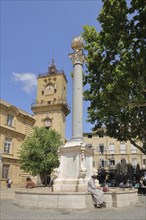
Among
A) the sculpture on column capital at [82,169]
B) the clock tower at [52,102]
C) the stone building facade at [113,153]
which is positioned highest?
the clock tower at [52,102]

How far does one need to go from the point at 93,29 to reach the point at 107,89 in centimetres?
503

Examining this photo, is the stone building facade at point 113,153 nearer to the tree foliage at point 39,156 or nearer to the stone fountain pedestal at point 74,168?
the tree foliage at point 39,156

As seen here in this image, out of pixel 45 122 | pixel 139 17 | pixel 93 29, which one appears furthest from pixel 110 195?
pixel 45 122

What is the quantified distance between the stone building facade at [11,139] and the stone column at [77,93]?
22.2 meters

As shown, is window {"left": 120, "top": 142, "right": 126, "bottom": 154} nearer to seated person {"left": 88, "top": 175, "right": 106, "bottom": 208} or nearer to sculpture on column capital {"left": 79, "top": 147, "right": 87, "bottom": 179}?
sculpture on column capital {"left": 79, "top": 147, "right": 87, "bottom": 179}

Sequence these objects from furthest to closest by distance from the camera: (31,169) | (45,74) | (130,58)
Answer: (45,74) → (31,169) → (130,58)

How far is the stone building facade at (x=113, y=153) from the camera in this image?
4922cm

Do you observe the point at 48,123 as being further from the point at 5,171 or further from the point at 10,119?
the point at 5,171

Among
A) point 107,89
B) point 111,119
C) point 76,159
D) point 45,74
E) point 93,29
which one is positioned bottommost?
point 76,159

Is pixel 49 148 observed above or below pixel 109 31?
below

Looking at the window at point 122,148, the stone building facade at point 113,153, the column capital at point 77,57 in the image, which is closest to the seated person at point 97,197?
the column capital at point 77,57

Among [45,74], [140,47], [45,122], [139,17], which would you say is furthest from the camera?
[45,74]

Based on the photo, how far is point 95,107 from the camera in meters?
19.1

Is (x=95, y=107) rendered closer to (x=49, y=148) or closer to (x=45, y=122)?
(x=49, y=148)
